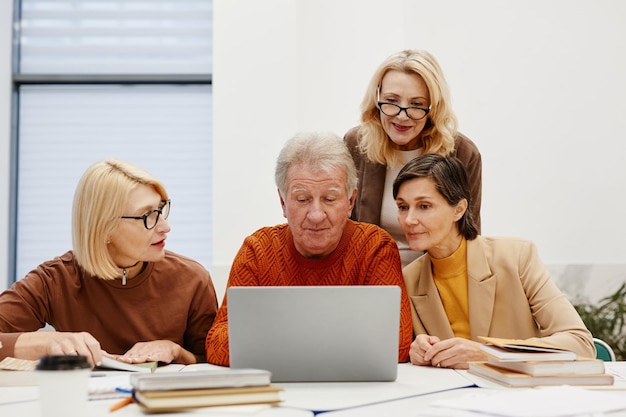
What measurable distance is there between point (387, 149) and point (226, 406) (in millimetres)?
1493

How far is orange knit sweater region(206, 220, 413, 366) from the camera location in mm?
2119

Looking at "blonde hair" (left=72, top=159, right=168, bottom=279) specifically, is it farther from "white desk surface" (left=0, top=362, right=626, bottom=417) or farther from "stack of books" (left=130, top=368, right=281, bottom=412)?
"stack of books" (left=130, top=368, right=281, bottom=412)

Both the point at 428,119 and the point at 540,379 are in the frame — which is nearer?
the point at 540,379

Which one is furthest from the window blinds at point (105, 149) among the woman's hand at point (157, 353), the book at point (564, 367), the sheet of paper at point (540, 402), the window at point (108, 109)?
the sheet of paper at point (540, 402)

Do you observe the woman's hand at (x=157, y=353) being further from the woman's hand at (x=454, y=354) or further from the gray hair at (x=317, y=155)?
the woman's hand at (x=454, y=354)

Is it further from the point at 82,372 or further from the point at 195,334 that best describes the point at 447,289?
the point at 82,372

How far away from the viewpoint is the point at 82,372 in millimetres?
1165

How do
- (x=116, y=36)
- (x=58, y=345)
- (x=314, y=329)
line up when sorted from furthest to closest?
(x=116, y=36) → (x=58, y=345) → (x=314, y=329)

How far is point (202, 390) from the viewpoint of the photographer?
131 centimetres

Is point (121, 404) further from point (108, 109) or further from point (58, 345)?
point (108, 109)

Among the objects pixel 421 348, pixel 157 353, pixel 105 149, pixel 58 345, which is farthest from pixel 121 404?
pixel 105 149

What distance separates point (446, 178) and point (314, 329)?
960 millimetres

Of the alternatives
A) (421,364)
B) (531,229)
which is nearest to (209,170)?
(531,229)

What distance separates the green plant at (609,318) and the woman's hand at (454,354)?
2264mm
